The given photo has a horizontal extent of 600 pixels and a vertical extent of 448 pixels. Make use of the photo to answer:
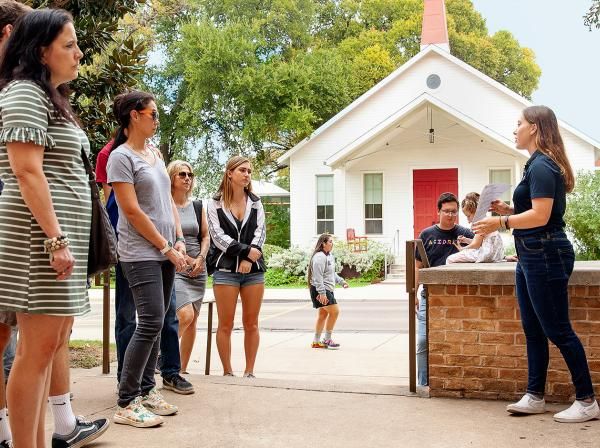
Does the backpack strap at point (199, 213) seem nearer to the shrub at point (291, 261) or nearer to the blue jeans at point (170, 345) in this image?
the blue jeans at point (170, 345)

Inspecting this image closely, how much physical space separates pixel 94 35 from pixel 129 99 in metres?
3.55

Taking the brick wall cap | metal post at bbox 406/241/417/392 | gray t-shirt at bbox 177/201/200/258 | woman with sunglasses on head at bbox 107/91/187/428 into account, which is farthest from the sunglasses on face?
woman with sunglasses on head at bbox 107/91/187/428

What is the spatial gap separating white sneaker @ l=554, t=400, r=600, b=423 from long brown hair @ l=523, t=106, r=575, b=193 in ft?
4.45

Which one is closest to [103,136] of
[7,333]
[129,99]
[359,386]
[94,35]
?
[94,35]

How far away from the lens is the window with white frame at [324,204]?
1098 inches

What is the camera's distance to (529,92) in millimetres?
50969

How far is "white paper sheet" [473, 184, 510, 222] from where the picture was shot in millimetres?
5035

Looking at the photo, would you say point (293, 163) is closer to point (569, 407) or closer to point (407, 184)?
point (407, 184)

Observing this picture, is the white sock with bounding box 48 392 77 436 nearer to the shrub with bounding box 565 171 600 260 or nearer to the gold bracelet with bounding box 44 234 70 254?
the gold bracelet with bounding box 44 234 70 254

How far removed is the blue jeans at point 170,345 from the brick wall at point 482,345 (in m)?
1.88

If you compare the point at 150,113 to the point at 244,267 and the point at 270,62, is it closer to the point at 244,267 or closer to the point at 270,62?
the point at 244,267

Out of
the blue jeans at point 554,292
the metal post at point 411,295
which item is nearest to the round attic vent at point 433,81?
the metal post at point 411,295

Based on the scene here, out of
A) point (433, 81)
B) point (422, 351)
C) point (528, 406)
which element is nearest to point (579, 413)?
point (528, 406)

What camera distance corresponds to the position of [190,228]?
6984 millimetres
